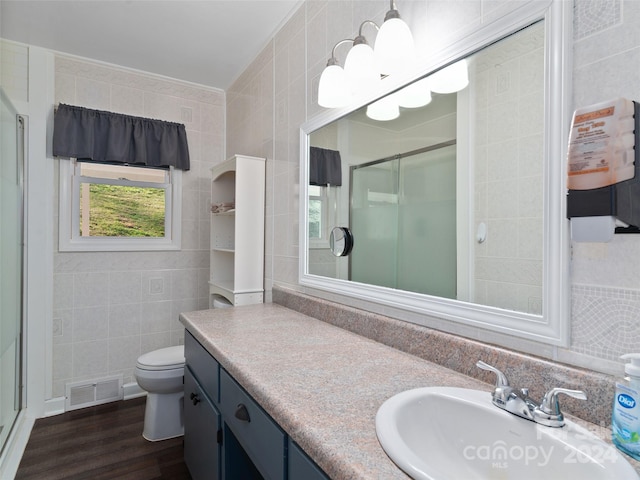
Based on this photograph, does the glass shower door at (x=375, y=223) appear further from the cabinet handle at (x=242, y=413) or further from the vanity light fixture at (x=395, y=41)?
the cabinet handle at (x=242, y=413)

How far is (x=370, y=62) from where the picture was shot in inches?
52.9

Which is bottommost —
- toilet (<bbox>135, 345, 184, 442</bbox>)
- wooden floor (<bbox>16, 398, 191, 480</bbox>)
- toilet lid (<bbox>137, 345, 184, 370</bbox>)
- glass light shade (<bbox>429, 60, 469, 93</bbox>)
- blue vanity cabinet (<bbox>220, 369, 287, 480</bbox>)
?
wooden floor (<bbox>16, 398, 191, 480</bbox>)

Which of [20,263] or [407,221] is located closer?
[407,221]

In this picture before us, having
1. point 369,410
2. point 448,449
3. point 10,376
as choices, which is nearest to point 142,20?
point 10,376

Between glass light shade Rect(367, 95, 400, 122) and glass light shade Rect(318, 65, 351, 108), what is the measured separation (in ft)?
0.39

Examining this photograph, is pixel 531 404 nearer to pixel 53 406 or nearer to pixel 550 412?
pixel 550 412

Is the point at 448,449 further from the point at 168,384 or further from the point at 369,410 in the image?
the point at 168,384

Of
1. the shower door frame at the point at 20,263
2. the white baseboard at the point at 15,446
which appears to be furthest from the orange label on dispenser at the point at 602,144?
the shower door frame at the point at 20,263

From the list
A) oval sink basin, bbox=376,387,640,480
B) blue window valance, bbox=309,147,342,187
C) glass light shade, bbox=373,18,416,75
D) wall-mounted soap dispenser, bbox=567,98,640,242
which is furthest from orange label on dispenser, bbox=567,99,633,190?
blue window valance, bbox=309,147,342,187

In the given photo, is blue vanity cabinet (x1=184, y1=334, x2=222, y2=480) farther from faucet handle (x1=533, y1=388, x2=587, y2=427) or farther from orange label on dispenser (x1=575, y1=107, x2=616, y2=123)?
orange label on dispenser (x1=575, y1=107, x2=616, y2=123)

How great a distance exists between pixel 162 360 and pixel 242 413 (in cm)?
137

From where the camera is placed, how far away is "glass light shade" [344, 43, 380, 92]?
1339 mm

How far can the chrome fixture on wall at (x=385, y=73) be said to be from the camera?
3.83 ft

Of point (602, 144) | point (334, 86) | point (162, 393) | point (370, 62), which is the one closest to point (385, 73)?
point (370, 62)
